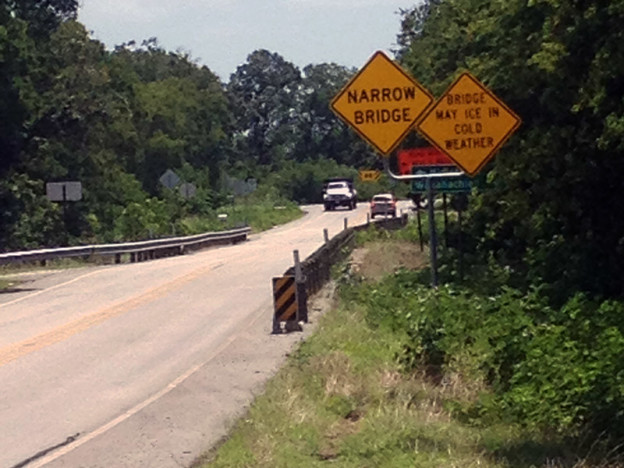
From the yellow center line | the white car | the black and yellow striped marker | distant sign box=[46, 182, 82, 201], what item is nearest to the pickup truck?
the white car

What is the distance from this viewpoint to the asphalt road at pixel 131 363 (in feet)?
39.8

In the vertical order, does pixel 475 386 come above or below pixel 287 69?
below

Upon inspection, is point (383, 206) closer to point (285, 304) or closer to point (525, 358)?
point (285, 304)

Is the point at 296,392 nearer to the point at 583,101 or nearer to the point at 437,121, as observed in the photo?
the point at 437,121

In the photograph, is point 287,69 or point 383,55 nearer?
point 383,55

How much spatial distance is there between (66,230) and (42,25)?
1061 centimetres

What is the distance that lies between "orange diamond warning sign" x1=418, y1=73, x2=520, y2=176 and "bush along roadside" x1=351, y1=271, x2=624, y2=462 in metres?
1.91

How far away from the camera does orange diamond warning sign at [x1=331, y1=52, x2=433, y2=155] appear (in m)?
12.8

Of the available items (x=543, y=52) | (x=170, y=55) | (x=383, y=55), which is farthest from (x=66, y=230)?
(x=170, y=55)

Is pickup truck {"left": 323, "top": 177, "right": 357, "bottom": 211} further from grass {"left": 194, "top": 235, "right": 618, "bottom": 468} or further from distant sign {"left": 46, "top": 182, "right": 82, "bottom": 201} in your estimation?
grass {"left": 194, "top": 235, "right": 618, "bottom": 468}

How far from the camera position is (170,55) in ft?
399

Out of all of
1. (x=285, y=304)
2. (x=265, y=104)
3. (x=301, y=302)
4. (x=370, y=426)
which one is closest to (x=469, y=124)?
(x=370, y=426)

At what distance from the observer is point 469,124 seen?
13648mm

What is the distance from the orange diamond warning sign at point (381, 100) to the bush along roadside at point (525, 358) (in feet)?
8.42
